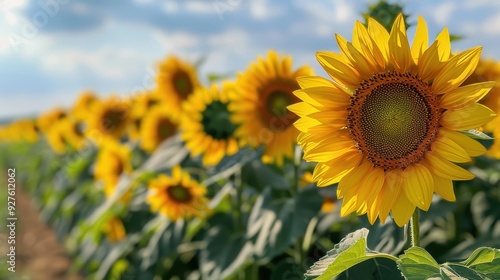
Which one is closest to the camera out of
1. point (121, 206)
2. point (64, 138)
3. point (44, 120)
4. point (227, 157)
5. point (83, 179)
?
point (227, 157)

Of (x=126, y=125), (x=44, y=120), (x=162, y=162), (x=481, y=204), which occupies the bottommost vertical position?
(x=481, y=204)

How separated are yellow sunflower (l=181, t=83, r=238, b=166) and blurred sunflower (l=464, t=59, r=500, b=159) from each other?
0.99m

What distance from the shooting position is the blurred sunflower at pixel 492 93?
8.78 feet

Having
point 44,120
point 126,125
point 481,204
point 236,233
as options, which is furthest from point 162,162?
point 44,120

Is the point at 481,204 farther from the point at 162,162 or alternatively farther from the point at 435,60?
the point at 435,60

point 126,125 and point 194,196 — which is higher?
point 126,125

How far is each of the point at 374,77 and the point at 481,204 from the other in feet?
6.01

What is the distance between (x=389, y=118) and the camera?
1.52 meters

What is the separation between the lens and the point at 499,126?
2.87 meters

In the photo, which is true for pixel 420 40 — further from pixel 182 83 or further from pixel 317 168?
pixel 182 83

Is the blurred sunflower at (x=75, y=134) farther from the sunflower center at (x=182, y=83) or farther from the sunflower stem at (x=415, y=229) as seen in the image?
the sunflower stem at (x=415, y=229)

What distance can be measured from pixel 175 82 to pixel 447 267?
10.8ft

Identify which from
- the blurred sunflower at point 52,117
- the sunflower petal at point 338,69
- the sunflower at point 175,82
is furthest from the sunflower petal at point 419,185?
the blurred sunflower at point 52,117

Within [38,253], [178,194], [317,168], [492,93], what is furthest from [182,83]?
[38,253]
